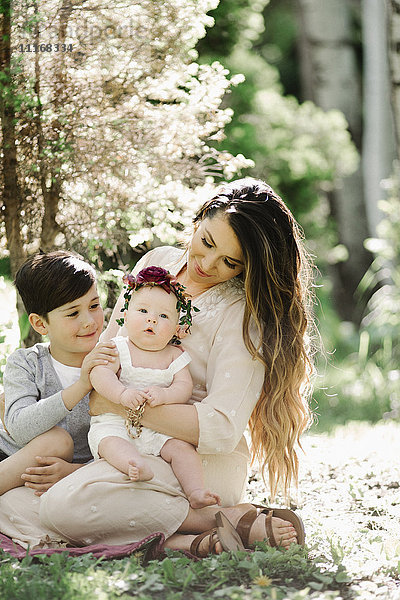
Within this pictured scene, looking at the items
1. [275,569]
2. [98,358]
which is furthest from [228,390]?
[275,569]

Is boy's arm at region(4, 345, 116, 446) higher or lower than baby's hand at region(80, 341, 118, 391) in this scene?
lower

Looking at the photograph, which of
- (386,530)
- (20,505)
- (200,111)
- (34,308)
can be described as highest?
(200,111)

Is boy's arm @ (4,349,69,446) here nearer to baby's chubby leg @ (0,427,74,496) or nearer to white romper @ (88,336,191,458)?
baby's chubby leg @ (0,427,74,496)

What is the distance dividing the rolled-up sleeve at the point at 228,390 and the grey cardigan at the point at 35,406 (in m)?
0.49

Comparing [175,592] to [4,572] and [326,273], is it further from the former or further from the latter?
[326,273]

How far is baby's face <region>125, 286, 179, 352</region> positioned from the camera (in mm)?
2924

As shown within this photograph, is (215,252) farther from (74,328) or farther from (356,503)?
(356,503)

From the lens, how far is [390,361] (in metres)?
6.97

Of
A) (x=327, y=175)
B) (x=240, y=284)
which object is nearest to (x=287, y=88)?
(x=327, y=175)

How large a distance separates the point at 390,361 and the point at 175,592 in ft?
15.7

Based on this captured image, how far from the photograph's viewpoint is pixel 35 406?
2947mm

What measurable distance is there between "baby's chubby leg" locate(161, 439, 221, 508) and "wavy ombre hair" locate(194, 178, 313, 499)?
1.35ft

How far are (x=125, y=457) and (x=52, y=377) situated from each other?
1.70ft

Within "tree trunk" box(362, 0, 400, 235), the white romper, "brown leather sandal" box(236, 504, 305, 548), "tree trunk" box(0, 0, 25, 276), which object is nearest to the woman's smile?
the white romper
